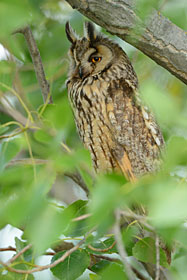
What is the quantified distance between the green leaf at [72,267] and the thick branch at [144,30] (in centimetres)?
75

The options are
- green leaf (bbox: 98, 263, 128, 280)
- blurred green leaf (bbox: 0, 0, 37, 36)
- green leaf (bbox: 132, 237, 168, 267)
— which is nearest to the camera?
blurred green leaf (bbox: 0, 0, 37, 36)

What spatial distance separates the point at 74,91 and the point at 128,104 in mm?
329

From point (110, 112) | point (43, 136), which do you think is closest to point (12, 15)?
point (43, 136)

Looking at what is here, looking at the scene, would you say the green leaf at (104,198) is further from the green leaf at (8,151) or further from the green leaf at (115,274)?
the green leaf at (115,274)

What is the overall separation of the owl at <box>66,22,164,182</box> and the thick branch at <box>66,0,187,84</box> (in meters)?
0.44

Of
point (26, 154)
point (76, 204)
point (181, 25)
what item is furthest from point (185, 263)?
point (26, 154)

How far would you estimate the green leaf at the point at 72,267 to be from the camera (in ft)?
4.63

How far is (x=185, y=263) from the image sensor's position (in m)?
1.13

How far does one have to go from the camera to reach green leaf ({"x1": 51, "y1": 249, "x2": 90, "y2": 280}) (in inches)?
55.5

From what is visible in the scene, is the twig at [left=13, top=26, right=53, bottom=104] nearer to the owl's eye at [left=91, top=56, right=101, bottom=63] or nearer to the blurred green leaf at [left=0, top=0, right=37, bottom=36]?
the owl's eye at [left=91, top=56, right=101, bottom=63]

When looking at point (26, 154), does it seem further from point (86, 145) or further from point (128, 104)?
point (128, 104)

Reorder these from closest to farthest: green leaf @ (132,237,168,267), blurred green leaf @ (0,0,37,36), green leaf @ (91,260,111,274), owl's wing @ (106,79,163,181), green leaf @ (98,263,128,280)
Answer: blurred green leaf @ (0,0,37,36) → green leaf @ (98,263,128,280) → green leaf @ (132,237,168,267) → green leaf @ (91,260,111,274) → owl's wing @ (106,79,163,181)

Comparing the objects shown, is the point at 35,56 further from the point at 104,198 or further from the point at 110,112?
the point at 104,198

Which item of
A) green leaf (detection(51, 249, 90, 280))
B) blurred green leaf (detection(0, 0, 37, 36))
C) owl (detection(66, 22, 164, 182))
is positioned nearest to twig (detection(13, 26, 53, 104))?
owl (detection(66, 22, 164, 182))
